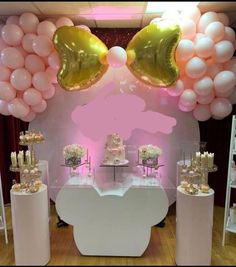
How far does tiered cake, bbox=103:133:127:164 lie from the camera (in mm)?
3004

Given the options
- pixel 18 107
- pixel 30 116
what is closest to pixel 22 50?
pixel 18 107

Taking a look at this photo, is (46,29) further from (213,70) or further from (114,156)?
(213,70)

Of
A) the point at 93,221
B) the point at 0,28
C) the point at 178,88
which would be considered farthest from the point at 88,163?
the point at 0,28

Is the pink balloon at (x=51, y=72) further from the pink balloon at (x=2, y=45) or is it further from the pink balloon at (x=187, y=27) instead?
the pink balloon at (x=187, y=27)

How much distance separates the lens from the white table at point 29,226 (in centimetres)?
258

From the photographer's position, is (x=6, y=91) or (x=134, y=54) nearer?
(x=134, y=54)

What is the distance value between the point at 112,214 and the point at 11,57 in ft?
6.15

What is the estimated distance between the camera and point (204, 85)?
306cm

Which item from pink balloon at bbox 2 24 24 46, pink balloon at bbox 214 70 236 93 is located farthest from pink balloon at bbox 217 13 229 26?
pink balloon at bbox 2 24 24 46

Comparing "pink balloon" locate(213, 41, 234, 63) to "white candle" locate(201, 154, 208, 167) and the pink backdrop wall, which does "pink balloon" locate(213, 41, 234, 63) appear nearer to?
the pink backdrop wall

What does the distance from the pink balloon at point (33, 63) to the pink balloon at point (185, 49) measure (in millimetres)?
1449

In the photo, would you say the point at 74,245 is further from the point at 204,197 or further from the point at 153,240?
the point at 204,197

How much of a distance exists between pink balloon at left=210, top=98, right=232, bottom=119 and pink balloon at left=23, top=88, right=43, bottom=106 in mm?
1903

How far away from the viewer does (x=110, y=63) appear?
2.97 meters
